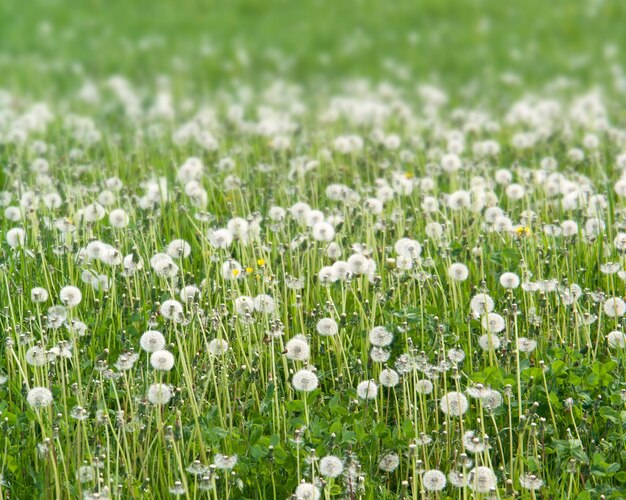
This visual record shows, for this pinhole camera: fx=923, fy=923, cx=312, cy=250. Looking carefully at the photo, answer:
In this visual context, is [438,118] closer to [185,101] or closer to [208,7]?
[185,101]

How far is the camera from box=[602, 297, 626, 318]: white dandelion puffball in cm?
390

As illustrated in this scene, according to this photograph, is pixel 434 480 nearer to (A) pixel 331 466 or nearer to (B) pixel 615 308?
(A) pixel 331 466

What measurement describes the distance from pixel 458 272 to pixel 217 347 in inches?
47.0

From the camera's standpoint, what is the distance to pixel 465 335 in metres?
4.01

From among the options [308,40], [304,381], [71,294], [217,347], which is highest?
[308,40]

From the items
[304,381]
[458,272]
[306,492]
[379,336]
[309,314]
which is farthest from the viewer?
[458,272]

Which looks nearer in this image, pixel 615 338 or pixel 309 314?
pixel 615 338

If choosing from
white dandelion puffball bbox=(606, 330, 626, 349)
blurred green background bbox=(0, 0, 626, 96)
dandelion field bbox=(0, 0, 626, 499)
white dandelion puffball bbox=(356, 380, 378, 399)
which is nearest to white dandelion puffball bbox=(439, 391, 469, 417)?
dandelion field bbox=(0, 0, 626, 499)

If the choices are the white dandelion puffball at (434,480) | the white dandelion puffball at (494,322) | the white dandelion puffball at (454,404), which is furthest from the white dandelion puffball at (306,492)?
the white dandelion puffball at (494,322)

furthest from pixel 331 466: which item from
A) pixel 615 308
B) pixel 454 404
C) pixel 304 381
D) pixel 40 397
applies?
pixel 615 308

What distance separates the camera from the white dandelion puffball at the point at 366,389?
346cm

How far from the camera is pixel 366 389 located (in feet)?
11.4

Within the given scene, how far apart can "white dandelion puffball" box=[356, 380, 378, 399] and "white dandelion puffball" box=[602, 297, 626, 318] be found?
1140 mm

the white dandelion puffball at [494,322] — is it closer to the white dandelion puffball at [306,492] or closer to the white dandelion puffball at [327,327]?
the white dandelion puffball at [327,327]
